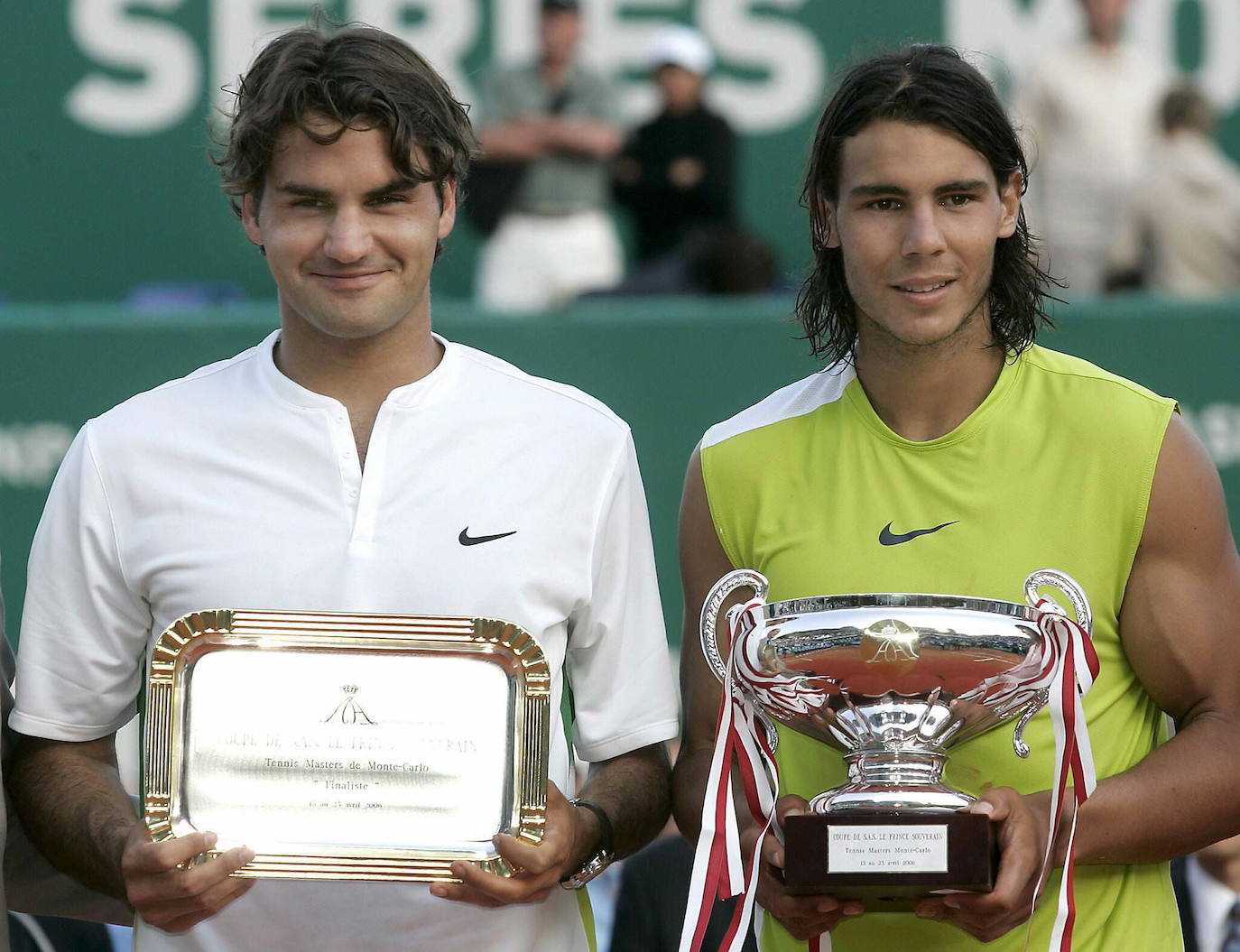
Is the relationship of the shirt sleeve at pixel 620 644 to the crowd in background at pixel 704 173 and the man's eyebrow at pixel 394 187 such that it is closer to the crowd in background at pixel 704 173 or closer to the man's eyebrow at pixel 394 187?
the man's eyebrow at pixel 394 187

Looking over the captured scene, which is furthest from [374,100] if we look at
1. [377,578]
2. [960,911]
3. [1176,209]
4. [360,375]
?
[1176,209]

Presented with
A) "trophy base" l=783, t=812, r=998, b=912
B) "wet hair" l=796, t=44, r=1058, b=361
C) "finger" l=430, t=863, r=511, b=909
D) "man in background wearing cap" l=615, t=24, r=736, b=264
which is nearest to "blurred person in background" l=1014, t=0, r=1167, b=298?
"man in background wearing cap" l=615, t=24, r=736, b=264

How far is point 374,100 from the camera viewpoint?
2.68 meters

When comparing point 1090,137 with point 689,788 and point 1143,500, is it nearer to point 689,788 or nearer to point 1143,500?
point 1143,500

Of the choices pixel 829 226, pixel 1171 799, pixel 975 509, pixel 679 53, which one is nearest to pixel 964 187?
pixel 829 226

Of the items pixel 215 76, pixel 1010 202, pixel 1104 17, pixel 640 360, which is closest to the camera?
pixel 1010 202

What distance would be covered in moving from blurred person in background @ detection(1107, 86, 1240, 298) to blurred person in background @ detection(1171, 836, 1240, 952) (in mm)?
3809

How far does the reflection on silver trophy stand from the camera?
2.46 metres

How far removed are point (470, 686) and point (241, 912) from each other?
18.1 inches

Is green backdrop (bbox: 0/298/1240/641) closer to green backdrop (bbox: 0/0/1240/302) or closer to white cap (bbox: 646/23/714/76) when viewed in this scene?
white cap (bbox: 646/23/714/76)

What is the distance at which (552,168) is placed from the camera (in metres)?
8.15

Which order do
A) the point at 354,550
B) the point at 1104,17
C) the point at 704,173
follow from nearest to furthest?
the point at 354,550 → the point at 704,173 → the point at 1104,17

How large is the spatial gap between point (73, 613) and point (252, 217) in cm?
62

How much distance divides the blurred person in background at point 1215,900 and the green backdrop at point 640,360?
2.25 m
